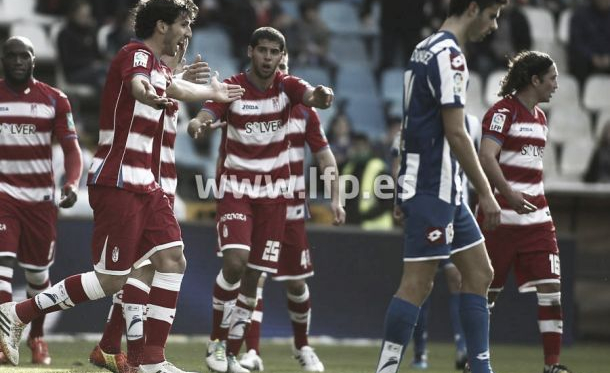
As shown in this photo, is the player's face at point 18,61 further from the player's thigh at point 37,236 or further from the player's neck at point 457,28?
the player's neck at point 457,28

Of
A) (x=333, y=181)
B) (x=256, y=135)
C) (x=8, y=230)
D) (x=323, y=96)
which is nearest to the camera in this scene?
(x=323, y=96)

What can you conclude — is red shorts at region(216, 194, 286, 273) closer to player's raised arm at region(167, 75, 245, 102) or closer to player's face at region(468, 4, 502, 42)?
player's raised arm at region(167, 75, 245, 102)

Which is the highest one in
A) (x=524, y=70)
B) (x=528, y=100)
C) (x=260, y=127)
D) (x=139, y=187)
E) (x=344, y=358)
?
(x=524, y=70)

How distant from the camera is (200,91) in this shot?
766 cm

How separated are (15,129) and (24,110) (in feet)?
0.53

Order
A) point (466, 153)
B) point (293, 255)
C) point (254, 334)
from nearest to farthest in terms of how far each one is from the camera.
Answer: point (466, 153), point (254, 334), point (293, 255)

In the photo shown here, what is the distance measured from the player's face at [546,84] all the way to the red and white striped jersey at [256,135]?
1.78 meters

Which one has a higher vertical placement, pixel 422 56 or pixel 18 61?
pixel 18 61

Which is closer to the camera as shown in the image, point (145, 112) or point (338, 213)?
point (145, 112)

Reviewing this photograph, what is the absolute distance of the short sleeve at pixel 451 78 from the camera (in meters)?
6.91

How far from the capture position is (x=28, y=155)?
984 cm

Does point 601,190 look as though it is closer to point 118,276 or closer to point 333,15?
point 333,15

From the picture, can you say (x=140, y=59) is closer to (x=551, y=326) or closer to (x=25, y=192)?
(x=25, y=192)

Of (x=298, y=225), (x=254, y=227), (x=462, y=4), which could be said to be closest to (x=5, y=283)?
Answer: (x=254, y=227)
